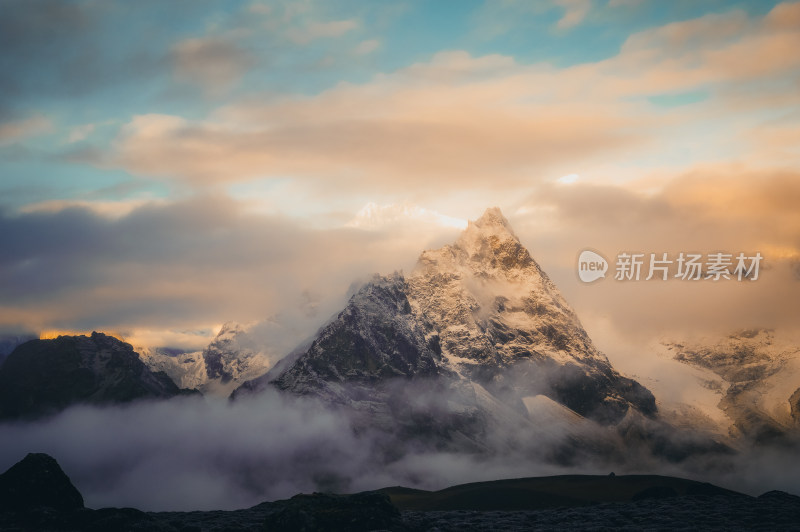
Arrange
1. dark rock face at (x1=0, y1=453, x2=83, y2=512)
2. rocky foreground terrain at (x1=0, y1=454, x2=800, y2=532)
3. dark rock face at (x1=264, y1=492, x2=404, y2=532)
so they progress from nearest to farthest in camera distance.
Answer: dark rock face at (x1=264, y1=492, x2=404, y2=532) → rocky foreground terrain at (x1=0, y1=454, x2=800, y2=532) → dark rock face at (x1=0, y1=453, x2=83, y2=512)

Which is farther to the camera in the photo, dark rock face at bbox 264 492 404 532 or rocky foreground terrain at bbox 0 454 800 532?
rocky foreground terrain at bbox 0 454 800 532

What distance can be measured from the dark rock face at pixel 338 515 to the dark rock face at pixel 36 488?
1664 inches

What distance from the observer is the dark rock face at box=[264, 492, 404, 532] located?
124 metres

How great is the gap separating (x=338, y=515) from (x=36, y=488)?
56.9 meters

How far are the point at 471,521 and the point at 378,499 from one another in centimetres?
1905

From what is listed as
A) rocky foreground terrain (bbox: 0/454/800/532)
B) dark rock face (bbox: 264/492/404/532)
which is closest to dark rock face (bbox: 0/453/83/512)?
rocky foreground terrain (bbox: 0/454/800/532)

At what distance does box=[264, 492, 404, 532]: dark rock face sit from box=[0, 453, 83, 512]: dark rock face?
139 ft

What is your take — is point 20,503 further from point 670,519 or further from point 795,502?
point 795,502

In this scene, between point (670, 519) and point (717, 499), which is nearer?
point (670, 519)

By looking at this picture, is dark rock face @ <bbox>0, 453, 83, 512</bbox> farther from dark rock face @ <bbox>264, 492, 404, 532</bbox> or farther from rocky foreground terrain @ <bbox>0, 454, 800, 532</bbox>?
dark rock face @ <bbox>264, 492, 404, 532</bbox>

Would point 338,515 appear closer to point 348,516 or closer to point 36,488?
point 348,516

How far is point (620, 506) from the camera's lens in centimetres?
15562

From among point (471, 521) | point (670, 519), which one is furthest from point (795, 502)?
point (471, 521)

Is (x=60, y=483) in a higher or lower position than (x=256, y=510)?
higher
